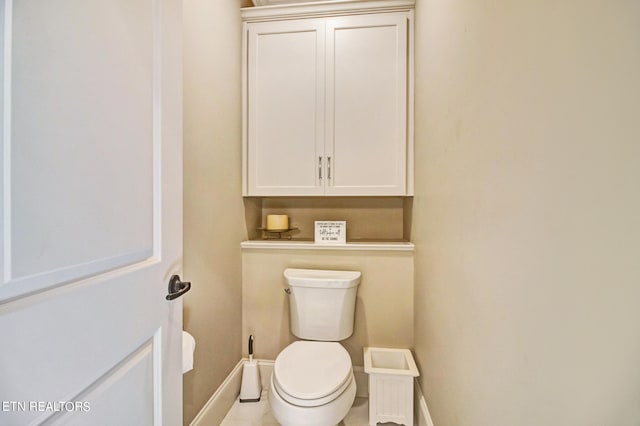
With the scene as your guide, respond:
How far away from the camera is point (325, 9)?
1.73 meters

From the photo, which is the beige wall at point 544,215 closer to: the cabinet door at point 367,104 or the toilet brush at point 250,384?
the cabinet door at point 367,104

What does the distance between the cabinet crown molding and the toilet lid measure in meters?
2.02

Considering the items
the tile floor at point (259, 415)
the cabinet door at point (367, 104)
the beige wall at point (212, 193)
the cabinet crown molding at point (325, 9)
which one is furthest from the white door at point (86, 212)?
the cabinet crown molding at point (325, 9)

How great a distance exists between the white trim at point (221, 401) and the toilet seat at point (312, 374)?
42 centimetres

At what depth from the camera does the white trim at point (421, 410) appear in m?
1.30

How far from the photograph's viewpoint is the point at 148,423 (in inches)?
27.0

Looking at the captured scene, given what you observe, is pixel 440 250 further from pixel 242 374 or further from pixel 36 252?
pixel 242 374

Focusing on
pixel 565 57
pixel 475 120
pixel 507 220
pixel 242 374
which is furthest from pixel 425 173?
pixel 242 374

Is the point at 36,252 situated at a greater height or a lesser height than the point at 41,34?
lesser

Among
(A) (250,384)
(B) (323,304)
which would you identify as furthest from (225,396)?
(B) (323,304)

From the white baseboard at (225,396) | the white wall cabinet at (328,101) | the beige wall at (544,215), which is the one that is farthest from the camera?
the white wall cabinet at (328,101)

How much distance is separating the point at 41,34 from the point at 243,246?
4.86ft

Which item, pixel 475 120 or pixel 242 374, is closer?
pixel 475 120

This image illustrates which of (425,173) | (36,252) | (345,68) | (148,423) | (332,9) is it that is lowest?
(148,423)
